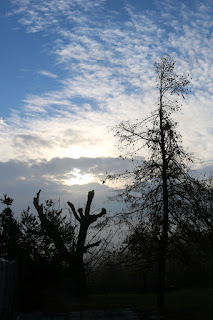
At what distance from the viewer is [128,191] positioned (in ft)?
46.7

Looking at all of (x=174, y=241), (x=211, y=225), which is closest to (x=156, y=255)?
(x=174, y=241)

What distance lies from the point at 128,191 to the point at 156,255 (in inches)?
111

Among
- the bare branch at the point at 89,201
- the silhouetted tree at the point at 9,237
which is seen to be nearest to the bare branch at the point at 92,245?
the bare branch at the point at 89,201

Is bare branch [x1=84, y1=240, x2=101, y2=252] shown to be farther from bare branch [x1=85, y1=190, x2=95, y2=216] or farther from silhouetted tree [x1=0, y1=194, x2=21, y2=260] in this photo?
silhouetted tree [x1=0, y1=194, x2=21, y2=260]

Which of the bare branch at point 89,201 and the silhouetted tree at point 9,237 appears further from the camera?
the bare branch at point 89,201

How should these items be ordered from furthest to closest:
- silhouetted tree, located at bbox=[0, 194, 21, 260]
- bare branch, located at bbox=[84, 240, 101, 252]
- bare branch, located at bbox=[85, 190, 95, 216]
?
1. bare branch, located at bbox=[85, 190, 95, 216]
2. bare branch, located at bbox=[84, 240, 101, 252]
3. silhouetted tree, located at bbox=[0, 194, 21, 260]

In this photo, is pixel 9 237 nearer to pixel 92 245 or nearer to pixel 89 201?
pixel 92 245

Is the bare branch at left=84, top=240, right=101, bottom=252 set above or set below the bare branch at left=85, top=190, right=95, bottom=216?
below

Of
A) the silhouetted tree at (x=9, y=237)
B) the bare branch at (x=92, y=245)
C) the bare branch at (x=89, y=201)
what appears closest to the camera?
the silhouetted tree at (x=9, y=237)

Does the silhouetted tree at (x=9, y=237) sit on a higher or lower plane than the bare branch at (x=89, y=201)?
lower

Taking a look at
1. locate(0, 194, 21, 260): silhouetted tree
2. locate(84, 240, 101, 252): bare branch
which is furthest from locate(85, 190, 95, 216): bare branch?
locate(0, 194, 21, 260): silhouetted tree

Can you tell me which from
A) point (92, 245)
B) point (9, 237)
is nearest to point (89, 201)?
point (92, 245)

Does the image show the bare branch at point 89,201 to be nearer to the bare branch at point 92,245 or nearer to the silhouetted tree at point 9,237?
the bare branch at point 92,245

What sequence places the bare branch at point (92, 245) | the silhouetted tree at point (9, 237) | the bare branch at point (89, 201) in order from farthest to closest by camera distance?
1. the bare branch at point (89, 201)
2. the bare branch at point (92, 245)
3. the silhouetted tree at point (9, 237)
